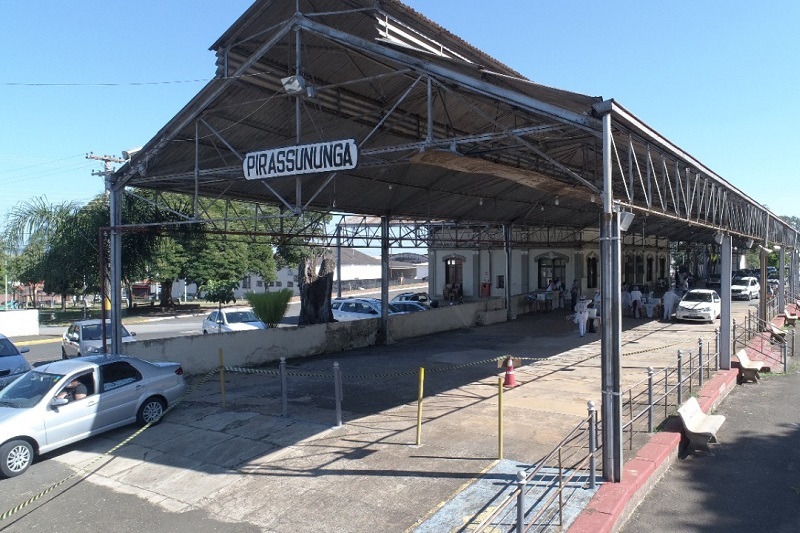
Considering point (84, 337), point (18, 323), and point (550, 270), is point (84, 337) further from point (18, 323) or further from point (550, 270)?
point (550, 270)

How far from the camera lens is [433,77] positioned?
9.30 m

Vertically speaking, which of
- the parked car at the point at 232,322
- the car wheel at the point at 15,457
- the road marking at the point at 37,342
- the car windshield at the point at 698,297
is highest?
the car windshield at the point at 698,297

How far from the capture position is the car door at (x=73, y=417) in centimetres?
852

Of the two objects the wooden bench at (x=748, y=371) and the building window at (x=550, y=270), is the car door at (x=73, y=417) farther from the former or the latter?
the building window at (x=550, y=270)

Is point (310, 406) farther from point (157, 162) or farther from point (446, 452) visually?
point (157, 162)

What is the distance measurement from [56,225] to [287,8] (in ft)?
109

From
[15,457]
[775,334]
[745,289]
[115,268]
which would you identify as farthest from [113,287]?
[745,289]

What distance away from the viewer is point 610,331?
264 inches

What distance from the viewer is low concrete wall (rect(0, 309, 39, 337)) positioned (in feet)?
96.5

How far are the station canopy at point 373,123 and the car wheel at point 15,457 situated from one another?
573cm

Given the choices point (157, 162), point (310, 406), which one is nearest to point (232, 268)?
point (157, 162)

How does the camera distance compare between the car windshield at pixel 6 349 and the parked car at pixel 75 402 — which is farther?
the car windshield at pixel 6 349

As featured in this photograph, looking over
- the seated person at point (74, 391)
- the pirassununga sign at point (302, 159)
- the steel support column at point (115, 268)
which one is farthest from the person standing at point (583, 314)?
the seated person at point (74, 391)

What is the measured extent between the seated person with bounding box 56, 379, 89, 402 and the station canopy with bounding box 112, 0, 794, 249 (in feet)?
15.4
